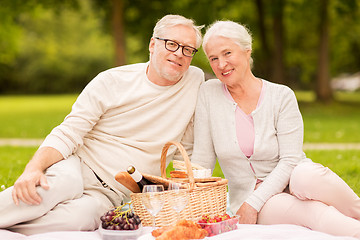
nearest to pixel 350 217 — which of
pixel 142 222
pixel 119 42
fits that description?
pixel 142 222

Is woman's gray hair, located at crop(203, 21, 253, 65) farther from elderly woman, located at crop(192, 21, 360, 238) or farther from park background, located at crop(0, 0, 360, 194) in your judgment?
park background, located at crop(0, 0, 360, 194)

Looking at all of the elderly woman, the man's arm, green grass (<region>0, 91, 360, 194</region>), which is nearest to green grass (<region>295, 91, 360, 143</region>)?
green grass (<region>0, 91, 360, 194</region>)

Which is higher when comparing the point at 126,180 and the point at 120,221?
the point at 126,180

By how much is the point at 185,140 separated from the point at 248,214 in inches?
38.1

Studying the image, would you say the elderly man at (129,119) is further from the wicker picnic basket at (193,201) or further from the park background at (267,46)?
the park background at (267,46)

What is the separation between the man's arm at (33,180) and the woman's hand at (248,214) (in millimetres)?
1563

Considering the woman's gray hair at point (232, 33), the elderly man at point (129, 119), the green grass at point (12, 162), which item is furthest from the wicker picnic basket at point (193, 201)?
the green grass at point (12, 162)

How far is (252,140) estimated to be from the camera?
410 cm

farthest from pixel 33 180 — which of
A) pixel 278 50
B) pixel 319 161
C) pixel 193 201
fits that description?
pixel 278 50

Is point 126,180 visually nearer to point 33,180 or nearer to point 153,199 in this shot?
point 153,199

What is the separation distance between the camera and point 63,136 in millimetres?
3986

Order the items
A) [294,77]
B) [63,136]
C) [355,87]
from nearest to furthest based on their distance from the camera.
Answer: [63,136], [294,77], [355,87]

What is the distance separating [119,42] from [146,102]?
14300 millimetres

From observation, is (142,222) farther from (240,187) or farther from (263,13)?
(263,13)
